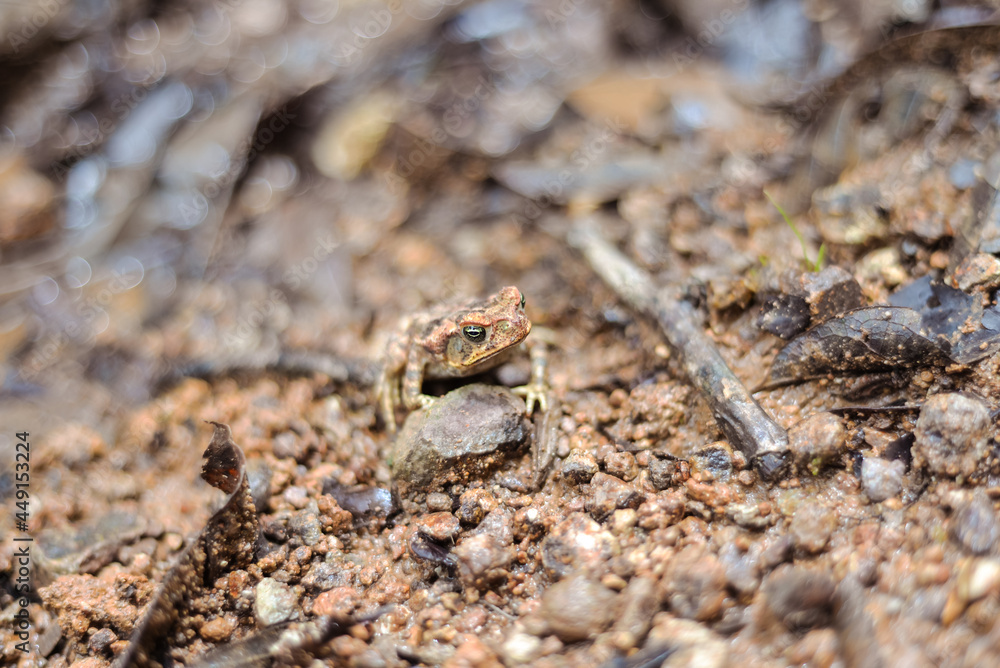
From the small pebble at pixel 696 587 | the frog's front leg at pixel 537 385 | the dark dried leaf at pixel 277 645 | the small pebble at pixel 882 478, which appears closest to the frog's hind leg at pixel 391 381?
the frog's front leg at pixel 537 385

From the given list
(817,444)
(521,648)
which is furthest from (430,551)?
(817,444)

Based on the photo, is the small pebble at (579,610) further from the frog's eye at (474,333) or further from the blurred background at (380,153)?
the blurred background at (380,153)

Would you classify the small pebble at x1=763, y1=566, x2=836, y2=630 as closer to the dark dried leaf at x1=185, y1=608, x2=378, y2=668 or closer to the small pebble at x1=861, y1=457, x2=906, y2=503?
the small pebble at x1=861, y1=457, x2=906, y2=503

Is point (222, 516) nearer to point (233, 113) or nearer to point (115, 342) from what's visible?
point (115, 342)

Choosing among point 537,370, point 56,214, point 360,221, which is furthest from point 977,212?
point 56,214

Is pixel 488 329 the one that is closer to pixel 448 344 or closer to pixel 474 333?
pixel 474 333
